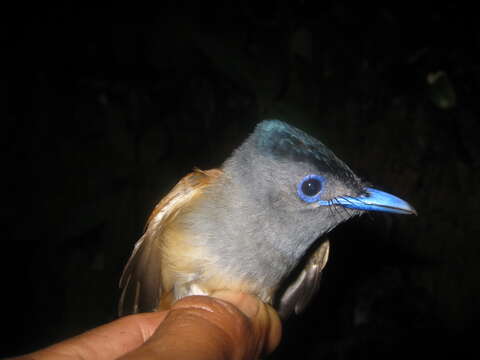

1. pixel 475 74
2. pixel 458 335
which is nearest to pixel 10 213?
pixel 458 335

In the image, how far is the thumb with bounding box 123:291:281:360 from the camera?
3.69 feet

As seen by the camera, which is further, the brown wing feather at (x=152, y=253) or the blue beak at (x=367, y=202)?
the brown wing feather at (x=152, y=253)

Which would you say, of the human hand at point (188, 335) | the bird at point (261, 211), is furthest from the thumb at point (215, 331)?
the bird at point (261, 211)

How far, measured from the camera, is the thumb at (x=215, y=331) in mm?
1123

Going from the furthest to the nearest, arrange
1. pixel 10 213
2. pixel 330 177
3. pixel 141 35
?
1. pixel 141 35
2. pixel 10 213
3. pixel 330 177

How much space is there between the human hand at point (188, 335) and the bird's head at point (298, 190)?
414 mm

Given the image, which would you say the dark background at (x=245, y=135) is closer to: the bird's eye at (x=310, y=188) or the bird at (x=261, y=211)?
the bird at (x=261, y=211)

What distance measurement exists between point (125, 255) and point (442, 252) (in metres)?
3.46

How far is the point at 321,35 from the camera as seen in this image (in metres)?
4.37

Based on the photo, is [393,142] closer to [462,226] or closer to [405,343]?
[462,226]

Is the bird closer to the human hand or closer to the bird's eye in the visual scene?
the bird's eye

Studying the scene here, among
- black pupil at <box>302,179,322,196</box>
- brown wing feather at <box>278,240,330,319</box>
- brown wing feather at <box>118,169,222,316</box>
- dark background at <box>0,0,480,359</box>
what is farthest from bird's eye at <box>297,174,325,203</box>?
dark background at <box>0,0,480,359</box>

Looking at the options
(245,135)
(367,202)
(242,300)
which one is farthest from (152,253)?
(245,135)

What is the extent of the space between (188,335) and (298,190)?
0.83 metres
